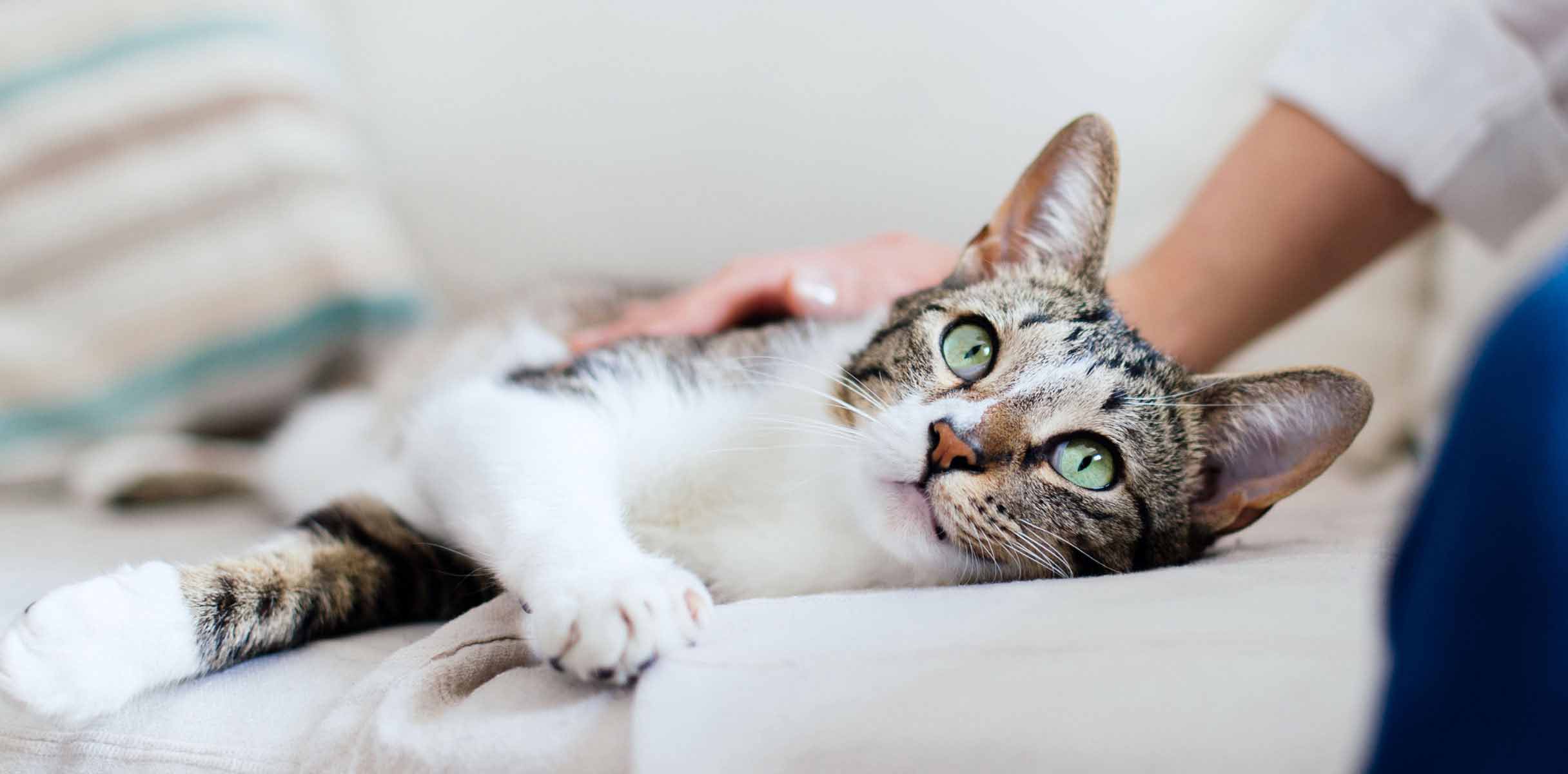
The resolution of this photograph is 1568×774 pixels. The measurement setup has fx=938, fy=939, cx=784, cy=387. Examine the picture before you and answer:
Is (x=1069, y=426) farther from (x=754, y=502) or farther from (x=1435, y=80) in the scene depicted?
(x=1435, y=80)

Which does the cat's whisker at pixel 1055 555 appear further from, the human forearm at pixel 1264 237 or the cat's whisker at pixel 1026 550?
the human forearm at pixel 1264 237

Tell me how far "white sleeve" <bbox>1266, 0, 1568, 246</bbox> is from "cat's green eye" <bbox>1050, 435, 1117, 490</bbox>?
2.01ft

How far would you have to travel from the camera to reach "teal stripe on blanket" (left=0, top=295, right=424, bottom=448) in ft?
4.82

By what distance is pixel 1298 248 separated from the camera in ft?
3.82

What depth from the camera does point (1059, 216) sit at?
39.0 inches

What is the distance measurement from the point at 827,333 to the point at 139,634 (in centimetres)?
75

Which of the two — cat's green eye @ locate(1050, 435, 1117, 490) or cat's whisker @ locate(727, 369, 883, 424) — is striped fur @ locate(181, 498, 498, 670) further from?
cat's green eye @ locate(1050, 435, 1117, 490)

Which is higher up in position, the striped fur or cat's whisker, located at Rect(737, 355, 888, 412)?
cat's whisker, located at Rect(737, 355, 888, 412)

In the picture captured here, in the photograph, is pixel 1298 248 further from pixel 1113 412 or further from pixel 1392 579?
pixel 1392 579

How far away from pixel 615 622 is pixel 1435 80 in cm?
115

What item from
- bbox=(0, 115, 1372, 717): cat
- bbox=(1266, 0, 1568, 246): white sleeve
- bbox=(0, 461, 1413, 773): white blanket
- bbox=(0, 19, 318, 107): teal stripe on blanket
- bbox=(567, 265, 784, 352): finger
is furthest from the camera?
bbox=(0, 19, 318, 107): teal stripe on blanket

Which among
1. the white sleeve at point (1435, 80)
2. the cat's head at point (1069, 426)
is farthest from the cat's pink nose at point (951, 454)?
the white sleeve at point (1435, 80)

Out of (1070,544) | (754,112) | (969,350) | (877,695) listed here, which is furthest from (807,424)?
(754,112)

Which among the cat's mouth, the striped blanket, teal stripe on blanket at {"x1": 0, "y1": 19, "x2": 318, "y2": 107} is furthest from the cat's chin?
teal stripe on blanket at {"x1": 0, "y1": 19, "x2": 318, "y2": 107}
